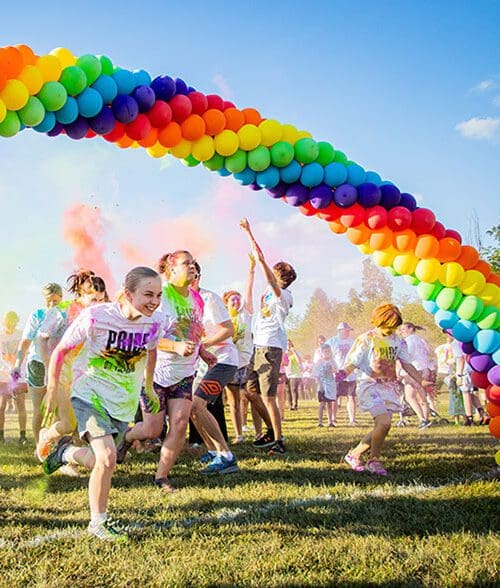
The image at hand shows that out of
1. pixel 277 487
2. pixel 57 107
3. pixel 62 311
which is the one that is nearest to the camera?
pixel 57 107

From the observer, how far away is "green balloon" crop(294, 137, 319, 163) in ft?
19.2

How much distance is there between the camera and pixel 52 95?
464 centimetres

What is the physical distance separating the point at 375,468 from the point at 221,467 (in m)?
1.47

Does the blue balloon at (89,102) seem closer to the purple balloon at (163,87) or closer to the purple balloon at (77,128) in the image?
the purple balloon at (77,128)

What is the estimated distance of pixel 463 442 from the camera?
8.58m

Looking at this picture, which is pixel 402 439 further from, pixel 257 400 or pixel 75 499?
pixel 75 499

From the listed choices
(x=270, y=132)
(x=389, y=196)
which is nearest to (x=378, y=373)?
(x=389, y=196)

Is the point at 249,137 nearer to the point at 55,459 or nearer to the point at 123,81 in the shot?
the point at 123,81

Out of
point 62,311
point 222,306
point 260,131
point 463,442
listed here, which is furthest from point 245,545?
point 463,442

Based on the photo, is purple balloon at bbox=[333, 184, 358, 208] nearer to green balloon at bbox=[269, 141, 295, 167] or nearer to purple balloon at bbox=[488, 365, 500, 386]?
green balloon at bbox=[269, 141, 295, 167]

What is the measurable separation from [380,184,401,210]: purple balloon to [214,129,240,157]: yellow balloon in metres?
1.48

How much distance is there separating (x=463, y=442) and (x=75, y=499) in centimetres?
565

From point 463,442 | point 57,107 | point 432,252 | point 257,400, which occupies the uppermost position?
point 57,107

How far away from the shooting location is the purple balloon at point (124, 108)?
5.05 metres
